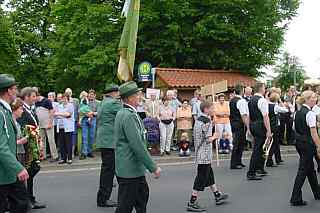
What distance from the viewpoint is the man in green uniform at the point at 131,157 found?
5254mm

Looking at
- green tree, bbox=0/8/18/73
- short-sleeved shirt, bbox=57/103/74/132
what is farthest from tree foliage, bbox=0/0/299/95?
short-sleeved shirt, bbox=57/103/74/132

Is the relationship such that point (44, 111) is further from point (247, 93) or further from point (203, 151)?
point (203, 151)

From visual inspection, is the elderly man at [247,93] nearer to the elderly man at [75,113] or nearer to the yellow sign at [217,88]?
the yellow sign at [217,88]

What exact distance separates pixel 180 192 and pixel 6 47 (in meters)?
29.8

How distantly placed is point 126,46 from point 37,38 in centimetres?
3590

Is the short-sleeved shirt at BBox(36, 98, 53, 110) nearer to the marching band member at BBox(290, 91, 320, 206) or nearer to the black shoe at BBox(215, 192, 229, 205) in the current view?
the black shoe at BBox(215, 192, 229, 205)

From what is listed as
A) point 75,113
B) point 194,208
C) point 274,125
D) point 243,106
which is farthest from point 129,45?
point 75,113

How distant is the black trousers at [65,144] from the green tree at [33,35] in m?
29.0

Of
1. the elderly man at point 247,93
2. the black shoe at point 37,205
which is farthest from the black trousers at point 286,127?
the black shoe at point 37,205

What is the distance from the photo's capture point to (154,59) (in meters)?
26.9

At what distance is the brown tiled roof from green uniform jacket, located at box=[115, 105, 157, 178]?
16.1 m

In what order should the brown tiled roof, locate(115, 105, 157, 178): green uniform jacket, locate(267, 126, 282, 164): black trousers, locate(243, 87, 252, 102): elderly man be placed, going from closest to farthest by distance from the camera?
locate(115, 105, 157, 178): green uniform jacket, locate(267, 126, 282, 164): black trousers, locate(243, 87, 252, 102): elderly man, the brown tiled roof

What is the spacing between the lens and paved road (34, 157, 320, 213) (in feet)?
25.2

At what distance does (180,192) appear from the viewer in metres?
8.94
